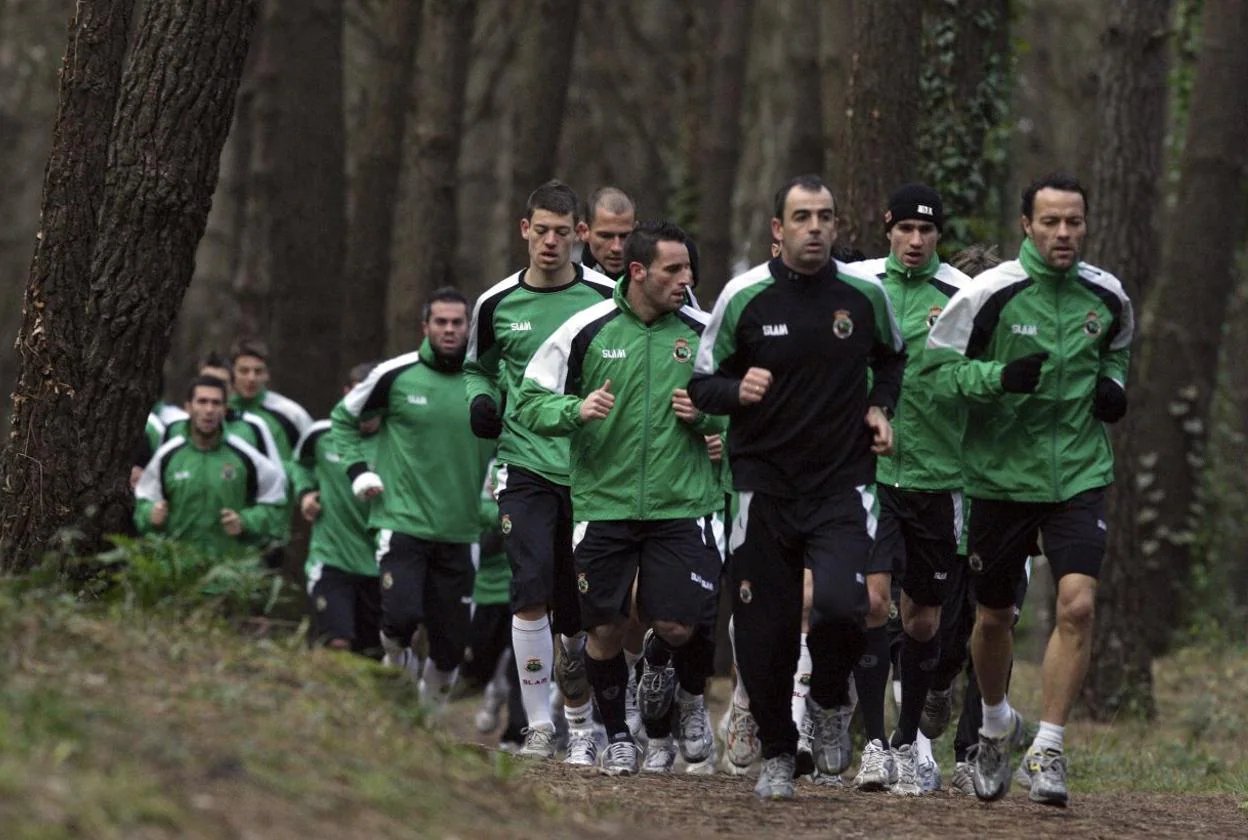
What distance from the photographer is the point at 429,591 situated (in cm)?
1417

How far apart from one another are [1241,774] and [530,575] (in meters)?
4.95

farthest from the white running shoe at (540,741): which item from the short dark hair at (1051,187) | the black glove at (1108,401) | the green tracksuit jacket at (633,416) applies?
the short dark hair at (1051,187)

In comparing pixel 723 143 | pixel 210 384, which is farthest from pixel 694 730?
pixel 723 143

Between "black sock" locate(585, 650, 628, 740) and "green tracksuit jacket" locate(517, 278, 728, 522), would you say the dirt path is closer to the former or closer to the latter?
"black sock" locate(585, 650, 628, 740)

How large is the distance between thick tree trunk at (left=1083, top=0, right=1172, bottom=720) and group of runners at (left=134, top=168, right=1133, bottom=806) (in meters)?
4.67

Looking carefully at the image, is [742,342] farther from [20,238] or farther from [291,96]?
[20,238]

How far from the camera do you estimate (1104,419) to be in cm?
965

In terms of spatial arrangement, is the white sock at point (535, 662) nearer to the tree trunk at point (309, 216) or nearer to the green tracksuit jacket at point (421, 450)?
the green tracksuit jacket at point (421, 450)

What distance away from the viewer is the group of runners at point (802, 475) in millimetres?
9195

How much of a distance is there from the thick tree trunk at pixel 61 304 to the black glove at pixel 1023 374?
4200 mm

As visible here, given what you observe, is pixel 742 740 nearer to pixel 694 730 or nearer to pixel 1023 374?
pixel 694 730

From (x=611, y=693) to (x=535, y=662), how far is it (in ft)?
1.60

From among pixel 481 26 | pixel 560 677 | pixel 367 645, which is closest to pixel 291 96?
pixel 367 645

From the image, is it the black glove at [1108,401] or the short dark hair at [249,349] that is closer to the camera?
the black glove at [1108,401]
